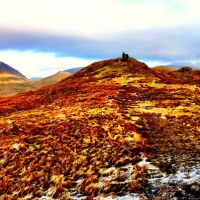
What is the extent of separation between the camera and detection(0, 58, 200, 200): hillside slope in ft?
59.0

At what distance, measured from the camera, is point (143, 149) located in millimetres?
21875

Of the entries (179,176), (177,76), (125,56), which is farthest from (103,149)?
(177,76)

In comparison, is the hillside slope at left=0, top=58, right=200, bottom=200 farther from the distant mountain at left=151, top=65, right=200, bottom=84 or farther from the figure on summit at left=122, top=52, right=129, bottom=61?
A: the figure on summit at left=122, top=52, right=129, bottom=61

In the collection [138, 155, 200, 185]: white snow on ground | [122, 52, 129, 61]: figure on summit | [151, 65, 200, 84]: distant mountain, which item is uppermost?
[122, 52, 129, 61]: figure on summit

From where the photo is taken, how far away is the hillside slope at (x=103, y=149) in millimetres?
17969

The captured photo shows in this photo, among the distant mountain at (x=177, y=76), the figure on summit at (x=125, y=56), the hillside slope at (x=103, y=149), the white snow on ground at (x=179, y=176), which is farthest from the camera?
the figure on summit at (x=125, y=56)

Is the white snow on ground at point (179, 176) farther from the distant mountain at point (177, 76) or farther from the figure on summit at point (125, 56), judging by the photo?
the figure on summit at point (125, 56)

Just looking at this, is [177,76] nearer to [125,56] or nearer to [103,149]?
[125,56]

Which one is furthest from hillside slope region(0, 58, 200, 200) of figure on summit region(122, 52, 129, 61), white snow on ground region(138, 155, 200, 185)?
figure on summit region(122, 52, 129, 61)

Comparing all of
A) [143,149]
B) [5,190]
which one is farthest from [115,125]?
[5,190]

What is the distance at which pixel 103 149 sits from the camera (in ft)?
74.4

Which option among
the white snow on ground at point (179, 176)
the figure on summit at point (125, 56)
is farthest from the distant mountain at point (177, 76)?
the white snow on ground at point (179, 176)

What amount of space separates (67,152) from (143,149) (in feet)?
18.4

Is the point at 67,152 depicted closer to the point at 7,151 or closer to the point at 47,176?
the point at 47,176
